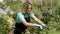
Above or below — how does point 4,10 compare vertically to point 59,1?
below

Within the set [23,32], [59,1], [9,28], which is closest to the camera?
[59,1]

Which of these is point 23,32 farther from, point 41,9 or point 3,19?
point 41,9

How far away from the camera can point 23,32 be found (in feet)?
10.0

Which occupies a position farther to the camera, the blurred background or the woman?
the blurred background

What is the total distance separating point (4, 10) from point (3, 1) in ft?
0.55

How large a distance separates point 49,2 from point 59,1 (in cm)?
344

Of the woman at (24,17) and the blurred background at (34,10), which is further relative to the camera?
the blurred background at (34,10)

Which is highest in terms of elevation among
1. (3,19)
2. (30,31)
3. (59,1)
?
(59,1)

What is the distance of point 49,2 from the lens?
12.1ft

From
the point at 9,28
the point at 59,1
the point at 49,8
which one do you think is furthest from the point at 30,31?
the point at 59,1

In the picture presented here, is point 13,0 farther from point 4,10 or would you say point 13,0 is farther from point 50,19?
point 50,19

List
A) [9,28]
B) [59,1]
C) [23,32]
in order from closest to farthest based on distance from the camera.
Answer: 1. [59,1]
2. [23,32]
3. [9,28]

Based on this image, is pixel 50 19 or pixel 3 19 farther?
pixel 50 19

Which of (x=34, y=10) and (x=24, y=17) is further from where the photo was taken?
(x=34, y=10)
